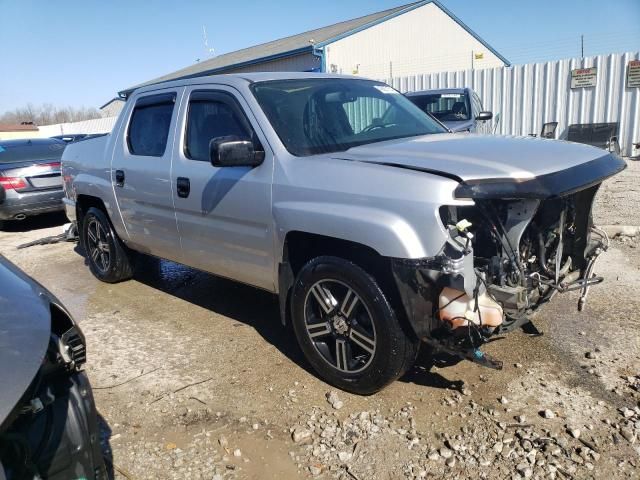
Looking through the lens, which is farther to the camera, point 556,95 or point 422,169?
point 556,95

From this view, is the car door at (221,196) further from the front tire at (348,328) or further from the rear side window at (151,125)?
the front tire at (348,328)

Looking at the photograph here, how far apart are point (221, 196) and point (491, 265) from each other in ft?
6.33

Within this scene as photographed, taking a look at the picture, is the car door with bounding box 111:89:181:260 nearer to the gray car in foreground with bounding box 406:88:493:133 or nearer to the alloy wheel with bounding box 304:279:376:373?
the alloy wheel with bounding box 304:279:376:373

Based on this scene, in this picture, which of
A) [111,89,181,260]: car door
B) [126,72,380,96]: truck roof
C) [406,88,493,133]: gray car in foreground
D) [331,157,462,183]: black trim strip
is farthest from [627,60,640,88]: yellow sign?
[331,157,462,183]: black trim strip

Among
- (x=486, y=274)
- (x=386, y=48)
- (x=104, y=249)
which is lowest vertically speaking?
(x=104, y=249)

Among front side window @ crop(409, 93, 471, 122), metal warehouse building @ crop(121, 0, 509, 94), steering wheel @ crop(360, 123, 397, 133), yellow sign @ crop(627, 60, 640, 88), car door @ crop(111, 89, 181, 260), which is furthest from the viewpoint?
metal warehouse building @ crop(121, 0, 509, 94)

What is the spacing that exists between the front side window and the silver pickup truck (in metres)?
5.47

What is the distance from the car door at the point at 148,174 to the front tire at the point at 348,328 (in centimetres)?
161

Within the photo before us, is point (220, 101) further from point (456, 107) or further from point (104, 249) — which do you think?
point (456, 107)

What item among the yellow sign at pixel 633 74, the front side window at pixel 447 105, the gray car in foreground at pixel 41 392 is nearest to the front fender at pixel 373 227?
the gray car in foreground at pixel 41 392

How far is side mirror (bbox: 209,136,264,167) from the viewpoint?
11.2 feet

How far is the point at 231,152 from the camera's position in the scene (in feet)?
11.3

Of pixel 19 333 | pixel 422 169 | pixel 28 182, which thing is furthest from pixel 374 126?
pixel 28 182

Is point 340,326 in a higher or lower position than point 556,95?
lower
